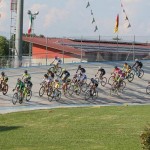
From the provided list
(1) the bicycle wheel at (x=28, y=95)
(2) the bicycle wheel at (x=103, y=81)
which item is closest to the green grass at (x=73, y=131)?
(1) the bicycle wheel at (x=28, y=95)

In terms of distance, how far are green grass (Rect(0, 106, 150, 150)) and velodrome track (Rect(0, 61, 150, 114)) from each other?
21.9ft

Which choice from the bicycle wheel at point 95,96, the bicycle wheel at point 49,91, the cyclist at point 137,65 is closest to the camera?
the bicycle wheel at point 49,91

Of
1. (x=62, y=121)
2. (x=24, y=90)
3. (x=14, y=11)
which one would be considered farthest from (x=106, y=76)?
(x=62, y=121)

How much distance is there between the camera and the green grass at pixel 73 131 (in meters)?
10.9

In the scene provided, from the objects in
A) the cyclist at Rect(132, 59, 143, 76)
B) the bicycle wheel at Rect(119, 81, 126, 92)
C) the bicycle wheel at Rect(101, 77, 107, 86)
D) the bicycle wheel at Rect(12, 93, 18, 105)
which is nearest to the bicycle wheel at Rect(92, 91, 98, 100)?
the bicycle wheel at Rect(119, 81, 126, 92)

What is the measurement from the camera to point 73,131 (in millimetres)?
13492

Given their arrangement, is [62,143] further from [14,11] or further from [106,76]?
[14,11]

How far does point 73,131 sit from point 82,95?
49.0 feet

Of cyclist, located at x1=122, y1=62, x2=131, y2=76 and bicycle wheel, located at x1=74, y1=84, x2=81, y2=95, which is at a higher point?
cyclist, located at x1=122, y1=62, x2=131, y2=76

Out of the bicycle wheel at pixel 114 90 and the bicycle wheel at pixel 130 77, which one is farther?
the bicycle wheel at pixel 130 77

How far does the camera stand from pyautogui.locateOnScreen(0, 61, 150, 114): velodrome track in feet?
86.4

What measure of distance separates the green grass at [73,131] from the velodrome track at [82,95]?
263 inches

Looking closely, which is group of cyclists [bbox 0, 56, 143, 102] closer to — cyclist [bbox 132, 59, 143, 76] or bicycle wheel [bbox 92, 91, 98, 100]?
bicycle wheel [bbox 92, 91, 98, 100]

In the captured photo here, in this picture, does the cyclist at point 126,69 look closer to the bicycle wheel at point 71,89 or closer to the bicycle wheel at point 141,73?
the bicycle wheel at point 141,73
